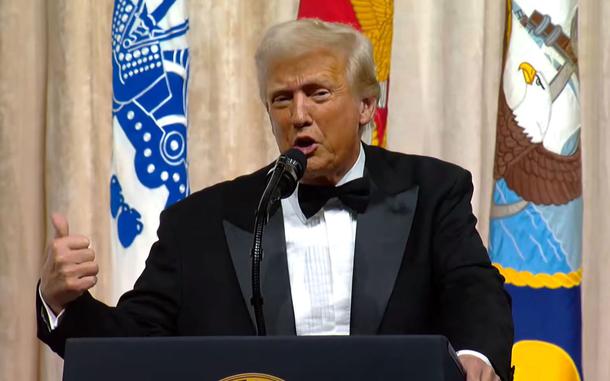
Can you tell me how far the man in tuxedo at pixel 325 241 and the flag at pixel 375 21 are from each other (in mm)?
557

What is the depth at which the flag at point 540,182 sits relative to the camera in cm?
307

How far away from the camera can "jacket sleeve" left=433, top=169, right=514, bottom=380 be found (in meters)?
1.97

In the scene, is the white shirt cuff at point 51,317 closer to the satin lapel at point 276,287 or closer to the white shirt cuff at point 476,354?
the satin lapel at point 276,287

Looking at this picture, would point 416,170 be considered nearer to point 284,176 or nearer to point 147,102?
point 284,176

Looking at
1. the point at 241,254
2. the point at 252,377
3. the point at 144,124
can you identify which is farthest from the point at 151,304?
the point at 144,124

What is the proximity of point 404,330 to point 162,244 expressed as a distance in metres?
0.53

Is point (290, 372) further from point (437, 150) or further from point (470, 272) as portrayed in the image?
point (437, 150)

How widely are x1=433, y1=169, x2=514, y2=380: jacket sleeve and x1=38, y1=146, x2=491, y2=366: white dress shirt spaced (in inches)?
8.2

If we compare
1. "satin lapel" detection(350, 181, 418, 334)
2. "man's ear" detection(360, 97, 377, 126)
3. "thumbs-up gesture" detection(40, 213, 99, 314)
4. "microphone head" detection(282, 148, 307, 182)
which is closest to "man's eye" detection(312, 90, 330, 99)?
"man's ear" detection(360, 97, 377, 126)

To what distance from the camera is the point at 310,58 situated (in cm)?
239

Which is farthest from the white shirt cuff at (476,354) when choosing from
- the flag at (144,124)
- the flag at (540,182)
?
the flag at (144,124)

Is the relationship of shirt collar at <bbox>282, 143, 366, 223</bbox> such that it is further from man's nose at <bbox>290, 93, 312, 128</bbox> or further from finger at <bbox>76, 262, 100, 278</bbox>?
finger at <bbox>76, 262, 100, 278</bbox>

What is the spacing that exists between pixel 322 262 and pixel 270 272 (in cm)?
15

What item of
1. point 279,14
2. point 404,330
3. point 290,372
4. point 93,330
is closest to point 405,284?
point 404,330
